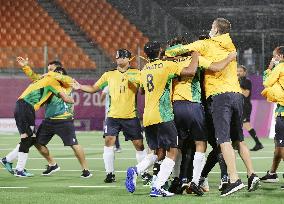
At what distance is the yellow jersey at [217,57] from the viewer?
11.3 meters

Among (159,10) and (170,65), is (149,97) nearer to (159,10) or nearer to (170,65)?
(170,65)

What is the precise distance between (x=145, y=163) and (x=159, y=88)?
3.77 ft

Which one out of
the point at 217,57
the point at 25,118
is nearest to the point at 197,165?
the point at 217,57

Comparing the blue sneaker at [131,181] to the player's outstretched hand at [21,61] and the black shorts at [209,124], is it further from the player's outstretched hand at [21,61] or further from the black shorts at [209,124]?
the player's outstretched hand at [21,61]

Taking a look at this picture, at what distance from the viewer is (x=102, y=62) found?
1240 inches

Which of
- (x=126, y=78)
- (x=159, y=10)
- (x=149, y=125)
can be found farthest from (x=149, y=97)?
A: (x=159, y=10)

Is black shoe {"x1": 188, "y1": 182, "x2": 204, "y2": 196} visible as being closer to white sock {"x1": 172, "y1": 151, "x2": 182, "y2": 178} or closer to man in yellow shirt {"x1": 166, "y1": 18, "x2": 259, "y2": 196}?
man in yellow shirt {"x1": 166, "y1": 18, "x2": 259, "y2": 196}

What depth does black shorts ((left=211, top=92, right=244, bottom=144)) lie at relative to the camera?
11.2 meters

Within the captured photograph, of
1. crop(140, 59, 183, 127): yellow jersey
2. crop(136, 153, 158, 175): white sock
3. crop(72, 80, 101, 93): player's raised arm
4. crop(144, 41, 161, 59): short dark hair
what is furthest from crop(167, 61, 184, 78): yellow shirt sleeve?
crop(72, 80, 101, 93): player's raised arm

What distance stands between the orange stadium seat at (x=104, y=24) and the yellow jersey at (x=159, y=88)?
78.2 feet

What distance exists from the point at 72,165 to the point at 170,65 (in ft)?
22.0

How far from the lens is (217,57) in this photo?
11.3 meters

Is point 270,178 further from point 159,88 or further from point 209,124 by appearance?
point 159,88

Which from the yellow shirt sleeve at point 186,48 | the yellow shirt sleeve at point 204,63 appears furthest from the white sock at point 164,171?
the yellow shirt sleeve at point 186,48
